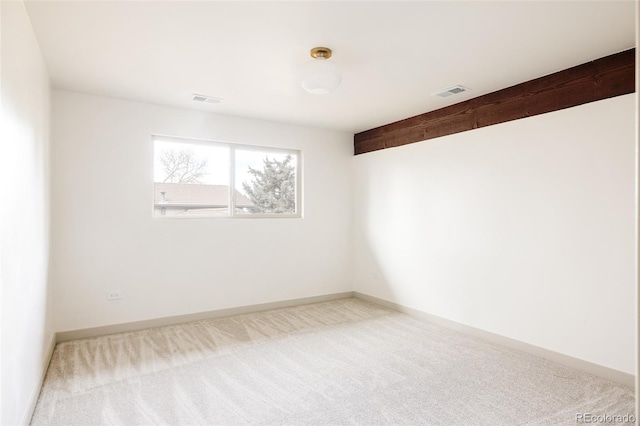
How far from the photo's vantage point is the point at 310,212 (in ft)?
17.4

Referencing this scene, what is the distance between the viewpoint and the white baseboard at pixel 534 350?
9.22 feet

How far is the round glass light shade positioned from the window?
2.26 metres

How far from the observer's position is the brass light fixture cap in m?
2.70

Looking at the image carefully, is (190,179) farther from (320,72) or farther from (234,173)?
(320,72)

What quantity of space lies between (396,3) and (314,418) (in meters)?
2.59

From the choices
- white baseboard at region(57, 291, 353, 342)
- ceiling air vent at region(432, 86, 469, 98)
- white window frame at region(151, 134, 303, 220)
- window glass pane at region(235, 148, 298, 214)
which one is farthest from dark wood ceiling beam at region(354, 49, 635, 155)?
white baseboard at region(57, 291, 353, 342)

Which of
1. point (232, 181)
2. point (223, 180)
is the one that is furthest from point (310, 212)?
point (223, 180)

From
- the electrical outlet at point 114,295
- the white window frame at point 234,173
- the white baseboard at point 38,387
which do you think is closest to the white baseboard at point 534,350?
the white window frame at point 234,173

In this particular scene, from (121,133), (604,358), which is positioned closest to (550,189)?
(604,358)

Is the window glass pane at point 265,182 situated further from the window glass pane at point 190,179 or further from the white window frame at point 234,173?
the window glass pane at point 190,179

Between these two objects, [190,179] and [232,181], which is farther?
[232,181]

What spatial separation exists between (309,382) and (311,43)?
252 cm

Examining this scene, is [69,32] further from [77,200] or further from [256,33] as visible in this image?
[77,200]

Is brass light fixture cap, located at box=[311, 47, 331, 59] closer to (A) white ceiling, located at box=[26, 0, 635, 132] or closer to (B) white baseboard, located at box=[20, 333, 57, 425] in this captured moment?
(A) white ceiling, located at box=[26, 0, 635, 132]
